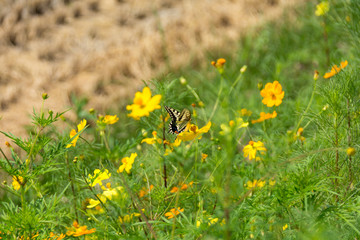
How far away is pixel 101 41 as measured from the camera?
3287 millimetres

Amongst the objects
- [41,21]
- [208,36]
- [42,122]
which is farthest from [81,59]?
[42,122]

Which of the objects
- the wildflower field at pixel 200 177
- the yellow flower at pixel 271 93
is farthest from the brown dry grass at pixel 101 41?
the yellow flower at pixel 271 93

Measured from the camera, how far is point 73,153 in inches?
60.4

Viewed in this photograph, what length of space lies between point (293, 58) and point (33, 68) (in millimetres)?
1764

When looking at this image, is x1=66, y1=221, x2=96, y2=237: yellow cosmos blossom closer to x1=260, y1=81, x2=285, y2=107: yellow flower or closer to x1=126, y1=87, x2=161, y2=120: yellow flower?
x1=126, y1=87, x2=161, y2=120: yellow flower

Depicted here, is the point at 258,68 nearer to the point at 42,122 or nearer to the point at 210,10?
the point at 210,10

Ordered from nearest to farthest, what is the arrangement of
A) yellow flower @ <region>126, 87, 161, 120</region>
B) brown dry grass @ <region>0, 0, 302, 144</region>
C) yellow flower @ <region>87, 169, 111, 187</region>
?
yellow flower @ <region>126, 87, 161, 120</region> < yellow flower @ <region>87, 169, 111, 187</region> < brown dry grass @ <region>0, 0, 302, 144</region>

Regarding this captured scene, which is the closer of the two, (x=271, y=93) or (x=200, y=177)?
(x=271, y=93)

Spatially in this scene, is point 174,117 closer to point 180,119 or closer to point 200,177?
point 180,119

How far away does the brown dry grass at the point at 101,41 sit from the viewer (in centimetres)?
293

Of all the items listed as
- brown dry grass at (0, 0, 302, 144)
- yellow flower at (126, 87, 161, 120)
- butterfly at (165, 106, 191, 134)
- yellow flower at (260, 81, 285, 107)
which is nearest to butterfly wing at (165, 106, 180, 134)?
butterfly at (165, 106, 191, 134)

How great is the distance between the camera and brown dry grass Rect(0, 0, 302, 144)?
293 centimetres

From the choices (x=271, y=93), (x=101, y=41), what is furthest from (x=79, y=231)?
(x=101, y=41)

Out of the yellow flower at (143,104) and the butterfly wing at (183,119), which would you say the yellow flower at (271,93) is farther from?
the yellow flower at (143,104)
